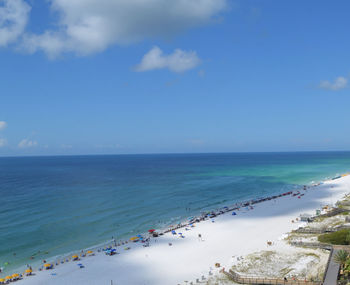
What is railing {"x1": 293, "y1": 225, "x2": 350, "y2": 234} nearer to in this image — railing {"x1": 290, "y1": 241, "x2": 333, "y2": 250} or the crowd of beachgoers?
railing {"x1": 290, "y1": 241, "x2": 333, "y2": 250}

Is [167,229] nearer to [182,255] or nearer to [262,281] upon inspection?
[182,255]

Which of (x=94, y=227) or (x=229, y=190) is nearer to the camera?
(x=94, y=227)

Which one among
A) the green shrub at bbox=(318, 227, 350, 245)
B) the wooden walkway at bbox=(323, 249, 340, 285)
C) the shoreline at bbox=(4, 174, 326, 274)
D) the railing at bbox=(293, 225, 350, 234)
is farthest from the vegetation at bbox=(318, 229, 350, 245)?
the shoreline at bbox=(4, 174, 326, 274)

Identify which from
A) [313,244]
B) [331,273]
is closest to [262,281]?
[331,273]

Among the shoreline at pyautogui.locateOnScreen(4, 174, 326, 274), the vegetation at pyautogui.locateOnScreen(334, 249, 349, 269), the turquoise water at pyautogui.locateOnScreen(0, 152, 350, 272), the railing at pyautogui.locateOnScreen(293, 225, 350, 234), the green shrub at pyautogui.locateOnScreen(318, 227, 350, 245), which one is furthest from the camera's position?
the turquoise water at pyautogui.locateOnScreen(0, 152, 350, 272)

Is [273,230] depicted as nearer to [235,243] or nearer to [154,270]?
[235,243]

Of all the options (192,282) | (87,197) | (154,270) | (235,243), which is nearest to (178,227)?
(235,243)

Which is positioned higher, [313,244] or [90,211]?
[313,244]

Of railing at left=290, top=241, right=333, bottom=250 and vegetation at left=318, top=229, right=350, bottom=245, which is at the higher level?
vegetation at left=318, top=229, right=350, bottom=245
